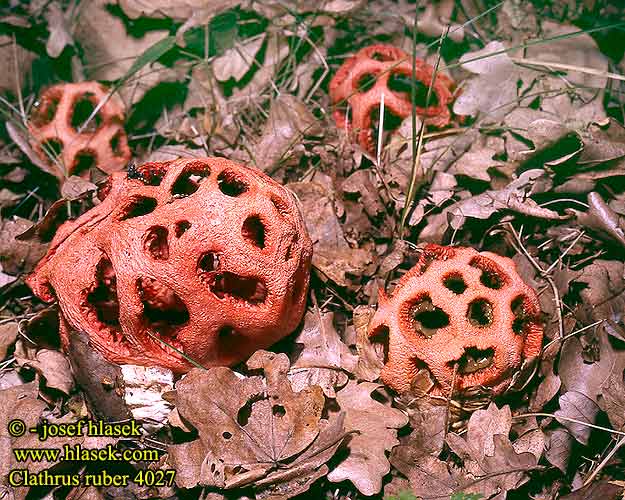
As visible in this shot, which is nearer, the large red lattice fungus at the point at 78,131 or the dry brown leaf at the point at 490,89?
the dry brown leaf at the point at 490,89

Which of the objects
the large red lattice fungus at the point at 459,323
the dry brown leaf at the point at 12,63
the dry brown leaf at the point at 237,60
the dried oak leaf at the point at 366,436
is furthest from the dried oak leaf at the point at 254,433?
the dry brown leaf at the point at 12,63

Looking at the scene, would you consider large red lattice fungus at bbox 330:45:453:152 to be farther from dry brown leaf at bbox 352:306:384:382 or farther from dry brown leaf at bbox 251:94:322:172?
dry brown leaf at bbox 352:306:384:382

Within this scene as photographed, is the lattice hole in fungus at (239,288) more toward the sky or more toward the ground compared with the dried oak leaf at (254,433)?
more toward the sky

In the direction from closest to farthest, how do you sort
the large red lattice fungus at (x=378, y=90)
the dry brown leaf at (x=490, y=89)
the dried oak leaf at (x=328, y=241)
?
1. the dried oak leaf at (x=328, y=241)
2. the dry brown leaf at (x=490, y=89)
3. the large red lattice fungus at (x=378, y=90)

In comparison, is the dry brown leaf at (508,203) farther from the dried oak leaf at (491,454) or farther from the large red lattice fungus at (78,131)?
the large red lattice fungus at (78,131)

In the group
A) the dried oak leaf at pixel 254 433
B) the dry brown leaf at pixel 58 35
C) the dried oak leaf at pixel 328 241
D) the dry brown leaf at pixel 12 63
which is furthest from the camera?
the dry brown leaf at pixel 58 35

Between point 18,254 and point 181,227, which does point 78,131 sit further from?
point 181,227

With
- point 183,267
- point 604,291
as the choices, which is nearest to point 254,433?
point 183,267
